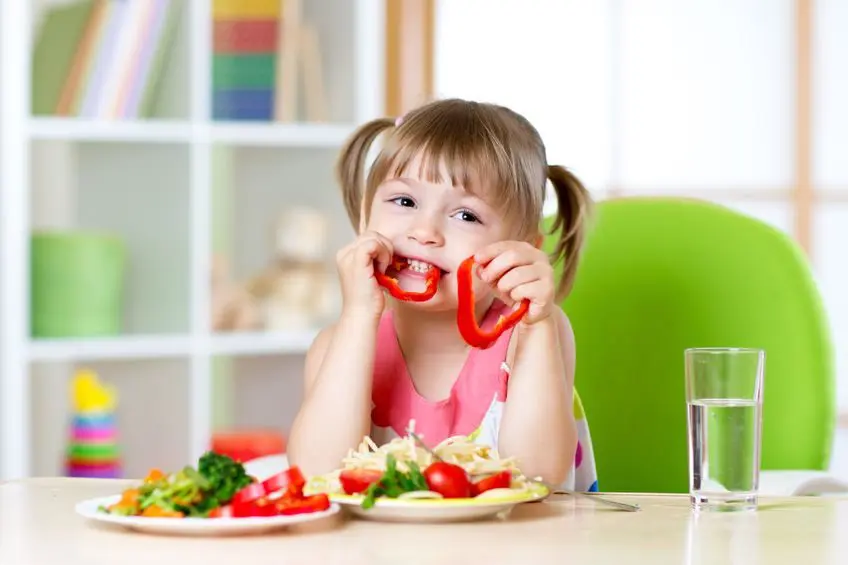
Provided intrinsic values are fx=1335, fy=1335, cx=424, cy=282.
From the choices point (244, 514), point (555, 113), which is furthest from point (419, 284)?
point (555, 113)

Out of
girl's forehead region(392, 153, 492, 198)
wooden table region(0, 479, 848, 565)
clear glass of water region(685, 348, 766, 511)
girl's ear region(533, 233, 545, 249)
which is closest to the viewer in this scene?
wooden table region(0, 479, 848, 565)

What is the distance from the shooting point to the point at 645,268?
1752mm

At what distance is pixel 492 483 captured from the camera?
3.28 feet

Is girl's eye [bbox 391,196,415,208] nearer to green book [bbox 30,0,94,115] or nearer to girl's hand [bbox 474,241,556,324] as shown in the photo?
girl's hand [bbox 474,241,556,324]

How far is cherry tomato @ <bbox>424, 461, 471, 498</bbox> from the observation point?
38.2 inches

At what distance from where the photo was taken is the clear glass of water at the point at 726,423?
1051 mm

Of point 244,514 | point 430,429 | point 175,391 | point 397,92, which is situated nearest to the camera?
point 244,514

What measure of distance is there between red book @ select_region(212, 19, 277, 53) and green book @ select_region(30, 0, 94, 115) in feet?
1.05

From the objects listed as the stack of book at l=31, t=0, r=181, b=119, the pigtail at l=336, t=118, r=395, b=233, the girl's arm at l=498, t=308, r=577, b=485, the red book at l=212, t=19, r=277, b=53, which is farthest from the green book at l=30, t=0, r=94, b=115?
the girl's arm at l=498, t=308, r=577, b=485

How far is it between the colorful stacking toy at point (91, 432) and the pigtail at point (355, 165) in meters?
1.43

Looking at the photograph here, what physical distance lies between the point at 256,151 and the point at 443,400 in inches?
67.9

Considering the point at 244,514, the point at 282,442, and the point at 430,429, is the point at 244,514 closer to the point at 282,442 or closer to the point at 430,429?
the point at 430,429

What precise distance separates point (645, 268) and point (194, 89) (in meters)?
1.55

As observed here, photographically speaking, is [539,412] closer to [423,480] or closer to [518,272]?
[518,272]
